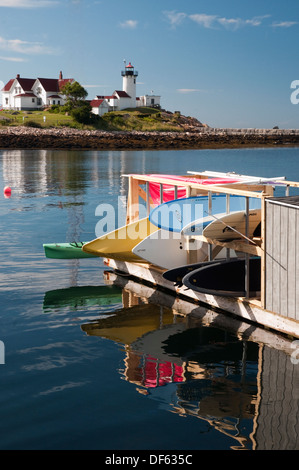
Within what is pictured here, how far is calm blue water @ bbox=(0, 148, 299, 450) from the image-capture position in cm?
916

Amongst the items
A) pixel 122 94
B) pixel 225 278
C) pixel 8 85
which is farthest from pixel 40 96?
pixel 225 278

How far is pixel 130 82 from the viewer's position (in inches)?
5930

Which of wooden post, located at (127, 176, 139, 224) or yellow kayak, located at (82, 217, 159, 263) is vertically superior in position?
wooden post, located at (127, 176, 139, 224)

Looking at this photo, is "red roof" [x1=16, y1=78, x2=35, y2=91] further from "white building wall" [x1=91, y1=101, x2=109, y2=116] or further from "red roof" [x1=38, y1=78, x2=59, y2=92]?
"white building wall" [x1=91, y1=101, x2=109, y2=116]

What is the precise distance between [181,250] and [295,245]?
4.77 meters

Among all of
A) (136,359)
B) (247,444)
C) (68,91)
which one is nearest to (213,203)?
(136,359)

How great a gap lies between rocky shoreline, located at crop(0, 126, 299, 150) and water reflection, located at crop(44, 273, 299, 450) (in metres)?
83.1

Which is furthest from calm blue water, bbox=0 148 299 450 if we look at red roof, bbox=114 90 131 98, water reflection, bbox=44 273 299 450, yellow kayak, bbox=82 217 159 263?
red roof, bbox=114 90 131 98

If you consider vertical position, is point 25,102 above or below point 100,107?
above

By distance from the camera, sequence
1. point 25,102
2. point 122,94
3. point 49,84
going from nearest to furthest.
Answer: point 25,102
point 49,84
point 122,94

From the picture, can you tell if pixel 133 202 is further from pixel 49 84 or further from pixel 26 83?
pixel 26 83

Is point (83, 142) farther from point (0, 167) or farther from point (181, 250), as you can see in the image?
point (181, 250)

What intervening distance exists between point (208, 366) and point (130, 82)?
145 m

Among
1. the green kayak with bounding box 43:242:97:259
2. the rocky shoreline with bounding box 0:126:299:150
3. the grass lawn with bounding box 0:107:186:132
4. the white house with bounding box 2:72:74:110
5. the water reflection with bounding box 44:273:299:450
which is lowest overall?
the water reflection with bounding box 44:273:299:450
